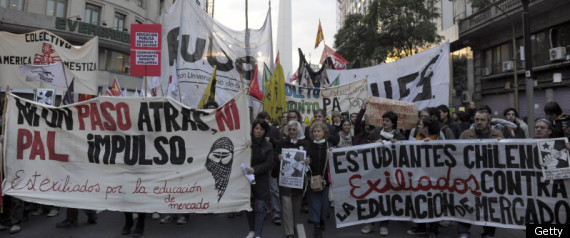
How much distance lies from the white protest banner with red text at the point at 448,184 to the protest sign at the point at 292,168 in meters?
0.46

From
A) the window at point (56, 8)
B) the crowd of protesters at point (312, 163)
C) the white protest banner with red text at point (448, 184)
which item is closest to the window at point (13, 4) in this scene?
the window at point (56, 8)

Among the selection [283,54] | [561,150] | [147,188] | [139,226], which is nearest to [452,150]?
[561,150]

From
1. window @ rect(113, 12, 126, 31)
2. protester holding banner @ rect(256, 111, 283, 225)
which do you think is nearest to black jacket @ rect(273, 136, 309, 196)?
protester holding banner @ rect(256, 111, 283, 225)

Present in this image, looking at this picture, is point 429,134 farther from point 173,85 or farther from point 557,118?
point 173,85

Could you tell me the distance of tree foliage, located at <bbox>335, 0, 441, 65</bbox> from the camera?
21.9 metres

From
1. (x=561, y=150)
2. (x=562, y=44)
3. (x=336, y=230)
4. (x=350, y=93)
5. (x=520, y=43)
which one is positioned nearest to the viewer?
(x=561, y=150)

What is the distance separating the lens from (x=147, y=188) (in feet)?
15.0

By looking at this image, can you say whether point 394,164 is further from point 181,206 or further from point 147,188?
point 147,188

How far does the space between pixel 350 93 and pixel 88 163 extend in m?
6.31

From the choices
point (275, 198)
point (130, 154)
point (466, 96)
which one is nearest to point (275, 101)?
point (275, 198)

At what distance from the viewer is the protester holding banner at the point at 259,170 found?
14.7 ft

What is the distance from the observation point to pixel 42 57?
7.59 meters

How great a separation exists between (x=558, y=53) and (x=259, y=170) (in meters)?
18.6

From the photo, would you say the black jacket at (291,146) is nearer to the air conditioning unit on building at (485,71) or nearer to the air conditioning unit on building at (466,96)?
the air conditioning unit on building at (485,71)
